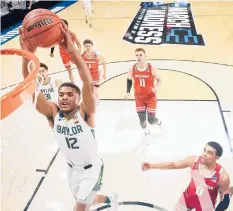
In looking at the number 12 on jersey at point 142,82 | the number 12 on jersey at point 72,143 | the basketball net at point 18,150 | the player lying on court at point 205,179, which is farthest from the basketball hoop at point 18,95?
the number 12 on jersey at point 142,82

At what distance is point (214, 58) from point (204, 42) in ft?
5.96

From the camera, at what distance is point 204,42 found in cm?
1060

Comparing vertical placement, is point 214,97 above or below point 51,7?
below

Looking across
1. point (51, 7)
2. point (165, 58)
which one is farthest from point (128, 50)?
point (51, 7)

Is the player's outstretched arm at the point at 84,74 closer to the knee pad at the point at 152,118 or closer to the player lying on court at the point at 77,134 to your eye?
the player lying on court at the point at 77,134

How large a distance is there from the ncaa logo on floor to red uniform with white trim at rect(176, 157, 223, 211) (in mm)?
8114

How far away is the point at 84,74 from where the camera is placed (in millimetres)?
2941

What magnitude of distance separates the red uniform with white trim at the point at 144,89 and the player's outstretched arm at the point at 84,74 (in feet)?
6.40

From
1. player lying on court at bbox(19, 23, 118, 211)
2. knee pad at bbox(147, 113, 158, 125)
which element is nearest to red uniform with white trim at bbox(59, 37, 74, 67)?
knee pad at bbox(147, 113, 158, 125)

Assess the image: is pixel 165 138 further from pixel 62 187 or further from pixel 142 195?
pixel 62 187

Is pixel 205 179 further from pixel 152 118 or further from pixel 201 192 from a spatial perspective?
pixel 152 118

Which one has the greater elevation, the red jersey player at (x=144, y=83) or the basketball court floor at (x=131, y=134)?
Result: the red jersey player at (x=144, y=83)

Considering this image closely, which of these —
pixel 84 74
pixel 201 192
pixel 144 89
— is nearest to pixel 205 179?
pixel 201 192

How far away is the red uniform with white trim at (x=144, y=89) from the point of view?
194 inches
